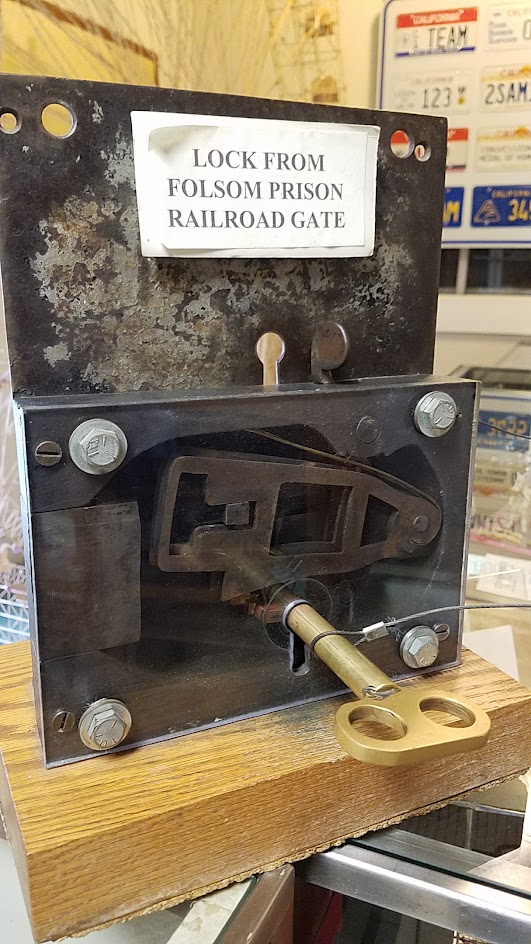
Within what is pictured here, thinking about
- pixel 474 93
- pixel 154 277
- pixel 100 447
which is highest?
pixel 474 93

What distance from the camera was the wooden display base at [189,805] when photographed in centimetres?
45

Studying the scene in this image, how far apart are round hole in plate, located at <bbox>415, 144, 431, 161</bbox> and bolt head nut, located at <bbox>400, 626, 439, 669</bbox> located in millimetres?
394

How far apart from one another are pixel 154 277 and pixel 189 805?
0.36m

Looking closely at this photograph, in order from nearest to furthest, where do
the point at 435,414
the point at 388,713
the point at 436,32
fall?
the point at 388,713
the point at 435,414
the point at 436,32

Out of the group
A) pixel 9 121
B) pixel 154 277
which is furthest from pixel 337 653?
pixel 9 121

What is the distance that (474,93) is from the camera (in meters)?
0.99

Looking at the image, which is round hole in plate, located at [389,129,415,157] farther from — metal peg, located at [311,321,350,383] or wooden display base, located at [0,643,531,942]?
wooden display base, located at [0,643,531,942]

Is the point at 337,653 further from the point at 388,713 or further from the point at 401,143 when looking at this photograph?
the point at 401,143

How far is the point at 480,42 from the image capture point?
958mm

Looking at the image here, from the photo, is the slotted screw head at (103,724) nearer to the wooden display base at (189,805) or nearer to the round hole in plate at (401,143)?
the wooden display base at (189,805)

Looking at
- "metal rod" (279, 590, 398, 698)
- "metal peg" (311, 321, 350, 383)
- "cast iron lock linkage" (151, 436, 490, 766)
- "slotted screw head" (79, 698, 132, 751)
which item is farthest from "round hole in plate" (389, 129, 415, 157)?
"slotted screw head" (79, 698, 132, 751)

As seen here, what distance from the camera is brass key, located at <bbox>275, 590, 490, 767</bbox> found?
42 cm

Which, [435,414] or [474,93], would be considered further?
[474,93]

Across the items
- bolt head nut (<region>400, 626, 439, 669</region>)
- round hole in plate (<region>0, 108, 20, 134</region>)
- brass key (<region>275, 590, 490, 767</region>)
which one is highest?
round hole in plate (<region>0, 108, 20, 134</region>)
